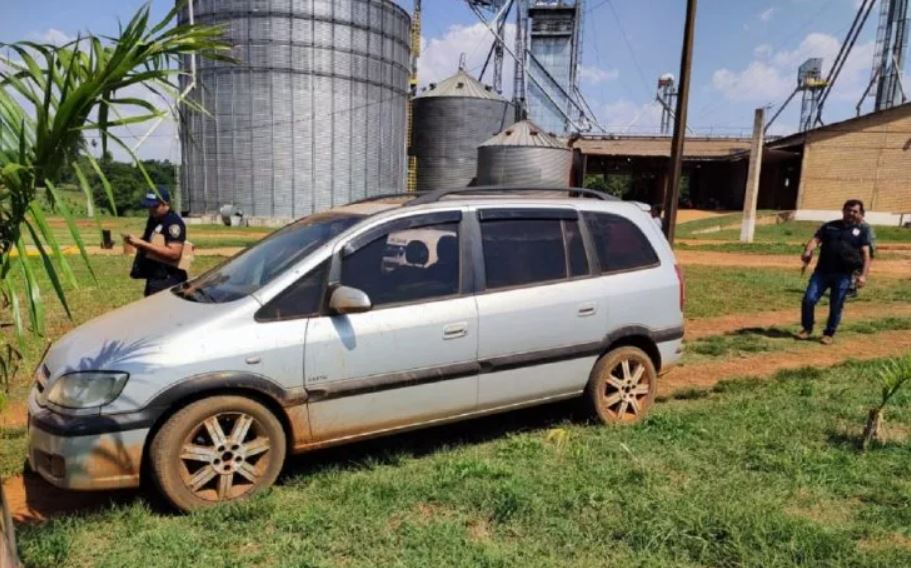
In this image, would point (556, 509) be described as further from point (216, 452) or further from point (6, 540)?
point (6, 540)

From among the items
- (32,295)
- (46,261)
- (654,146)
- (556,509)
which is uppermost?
(654,146)

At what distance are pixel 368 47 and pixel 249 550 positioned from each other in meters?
38.6

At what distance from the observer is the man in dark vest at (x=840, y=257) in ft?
25.4

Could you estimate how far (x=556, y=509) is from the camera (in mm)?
3418

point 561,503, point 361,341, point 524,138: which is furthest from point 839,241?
point 524,138

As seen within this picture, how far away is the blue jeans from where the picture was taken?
7.86 m

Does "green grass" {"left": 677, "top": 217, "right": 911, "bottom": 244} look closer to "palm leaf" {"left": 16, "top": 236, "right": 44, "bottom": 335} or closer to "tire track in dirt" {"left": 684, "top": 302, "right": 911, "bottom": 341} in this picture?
"tire track in dirt" {"left": 684, "top": 302, "right": 911, "bottom": 341}

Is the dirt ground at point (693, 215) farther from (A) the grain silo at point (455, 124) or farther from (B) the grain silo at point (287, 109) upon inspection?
(B) the grain silo at point (287, 109)

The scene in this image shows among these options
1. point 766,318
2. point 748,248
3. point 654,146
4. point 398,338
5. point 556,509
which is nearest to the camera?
point 556,509

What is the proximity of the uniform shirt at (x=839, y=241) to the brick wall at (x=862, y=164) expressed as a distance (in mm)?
31712

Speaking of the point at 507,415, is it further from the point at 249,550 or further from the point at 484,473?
the point at 249,550

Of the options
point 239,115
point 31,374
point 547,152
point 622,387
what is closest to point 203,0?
point 239,115

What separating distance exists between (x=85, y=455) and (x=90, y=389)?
323mm

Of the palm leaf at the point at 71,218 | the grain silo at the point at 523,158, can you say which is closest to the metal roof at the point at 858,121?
the grain silo at the point at 523,158
